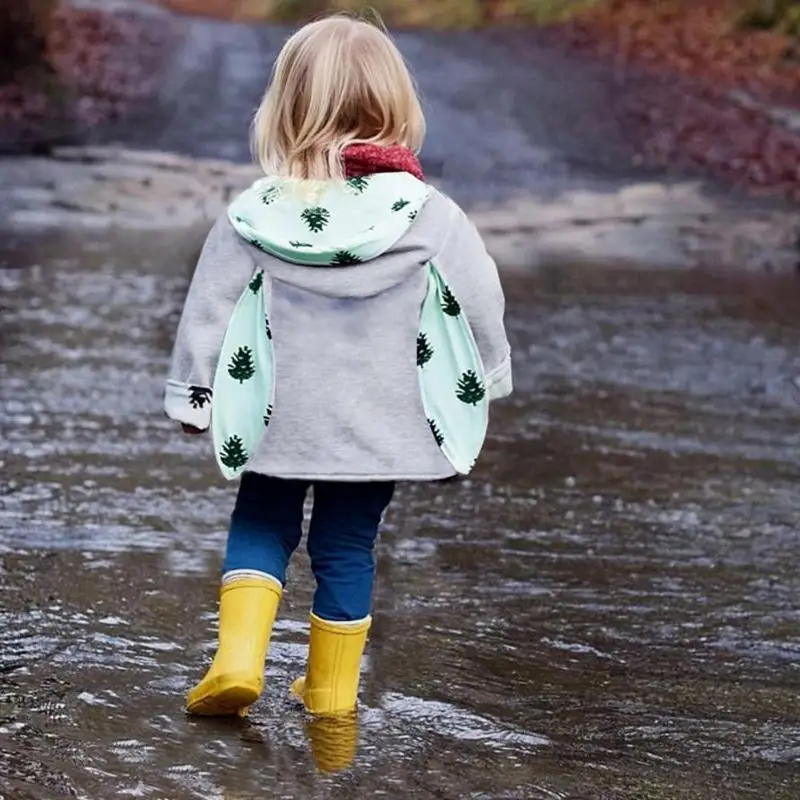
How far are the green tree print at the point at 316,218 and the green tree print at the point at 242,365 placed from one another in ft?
0.91

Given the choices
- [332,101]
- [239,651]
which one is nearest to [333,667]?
[239,651]

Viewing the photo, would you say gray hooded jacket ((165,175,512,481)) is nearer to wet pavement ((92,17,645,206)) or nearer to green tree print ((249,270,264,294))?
green tree print ((249,270,264,294))

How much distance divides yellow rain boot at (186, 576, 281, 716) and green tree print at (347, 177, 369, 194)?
81 cm

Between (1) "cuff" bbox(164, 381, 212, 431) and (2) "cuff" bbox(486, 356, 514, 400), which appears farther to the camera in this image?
(2) "cuff" bbox(486, 356, 514, 400)

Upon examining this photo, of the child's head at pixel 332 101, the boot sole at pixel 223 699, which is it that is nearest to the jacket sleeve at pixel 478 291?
the child's head at pixel 332 101

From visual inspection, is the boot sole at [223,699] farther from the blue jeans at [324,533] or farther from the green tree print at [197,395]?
the green tree print at [197,395]

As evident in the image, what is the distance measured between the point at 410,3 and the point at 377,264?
26.0m

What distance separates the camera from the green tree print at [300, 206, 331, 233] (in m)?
3.44

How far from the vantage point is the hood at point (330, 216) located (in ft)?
11.2

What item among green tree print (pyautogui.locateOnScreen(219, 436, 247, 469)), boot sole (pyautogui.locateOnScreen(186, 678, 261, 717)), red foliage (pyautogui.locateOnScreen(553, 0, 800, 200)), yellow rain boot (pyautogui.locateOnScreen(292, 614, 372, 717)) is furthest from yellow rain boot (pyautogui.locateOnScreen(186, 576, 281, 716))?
red foliage (pyautogui.locateOnScreen(553, 0, 800, 200))

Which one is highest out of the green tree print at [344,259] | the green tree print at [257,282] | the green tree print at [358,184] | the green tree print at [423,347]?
the green tree print at [358,184]

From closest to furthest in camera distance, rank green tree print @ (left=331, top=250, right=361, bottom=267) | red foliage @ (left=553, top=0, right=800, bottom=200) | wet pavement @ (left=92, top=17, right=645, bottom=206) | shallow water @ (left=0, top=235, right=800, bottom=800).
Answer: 1. shallow water @ (left=0, top=235, right=800, bottom=800)
2. green tree print @ (left=331, top=250, right=361, bottom=267)
3. wet pavement @ (left=92, top=17, right=645, bottom=206)
4. red foliage @ (left=553, top=0, right=800, bottom=200)

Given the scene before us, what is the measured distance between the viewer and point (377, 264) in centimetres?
346

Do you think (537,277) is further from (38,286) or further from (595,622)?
(595,622)
